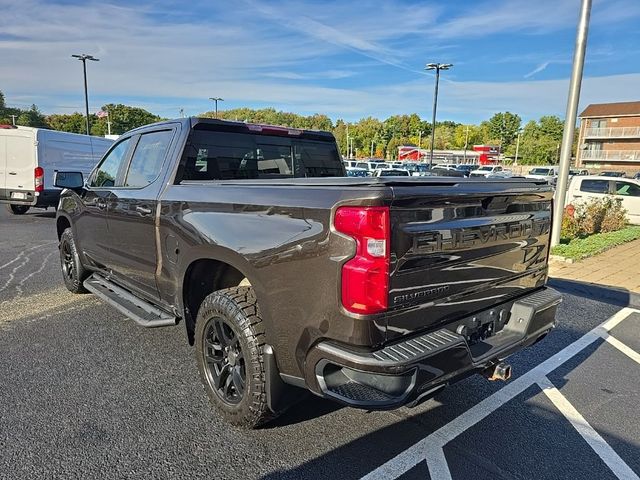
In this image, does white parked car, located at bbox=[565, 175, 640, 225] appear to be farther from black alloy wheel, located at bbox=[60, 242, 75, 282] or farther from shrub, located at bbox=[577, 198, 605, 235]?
black alloy wheel, located at bbox=[60, 242, 75, 282]

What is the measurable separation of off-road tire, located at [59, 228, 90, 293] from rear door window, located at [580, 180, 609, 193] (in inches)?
571

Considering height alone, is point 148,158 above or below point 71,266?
above

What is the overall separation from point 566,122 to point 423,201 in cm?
812

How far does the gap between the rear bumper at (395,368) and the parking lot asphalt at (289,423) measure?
23.1 inches

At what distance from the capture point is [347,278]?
7.22 ft

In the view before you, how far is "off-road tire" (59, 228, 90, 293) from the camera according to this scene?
5.39m

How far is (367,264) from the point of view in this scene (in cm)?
218

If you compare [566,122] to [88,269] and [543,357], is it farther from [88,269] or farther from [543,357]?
[88,269]

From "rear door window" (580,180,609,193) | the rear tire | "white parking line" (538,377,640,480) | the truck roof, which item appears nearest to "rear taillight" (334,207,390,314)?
"white parking line" (538,377,640,480)

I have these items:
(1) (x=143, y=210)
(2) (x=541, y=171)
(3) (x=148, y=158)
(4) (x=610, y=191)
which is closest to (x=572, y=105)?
(4) (x=610, y=191)

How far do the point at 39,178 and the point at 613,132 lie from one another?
71.5m

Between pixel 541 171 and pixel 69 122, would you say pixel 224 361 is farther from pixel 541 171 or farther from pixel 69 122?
pixel 69 122

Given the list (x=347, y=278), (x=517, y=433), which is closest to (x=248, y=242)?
(x=347, y=278)

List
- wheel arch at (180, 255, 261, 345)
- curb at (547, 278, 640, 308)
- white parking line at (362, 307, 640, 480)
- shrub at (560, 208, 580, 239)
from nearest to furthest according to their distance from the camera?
white parking line at (362, 307, 640, 480)
wheel arch at (180, 255, 261, 345)
curb at (547, 278, 640, 308)
shrub at (560, 208, 580, 239)
